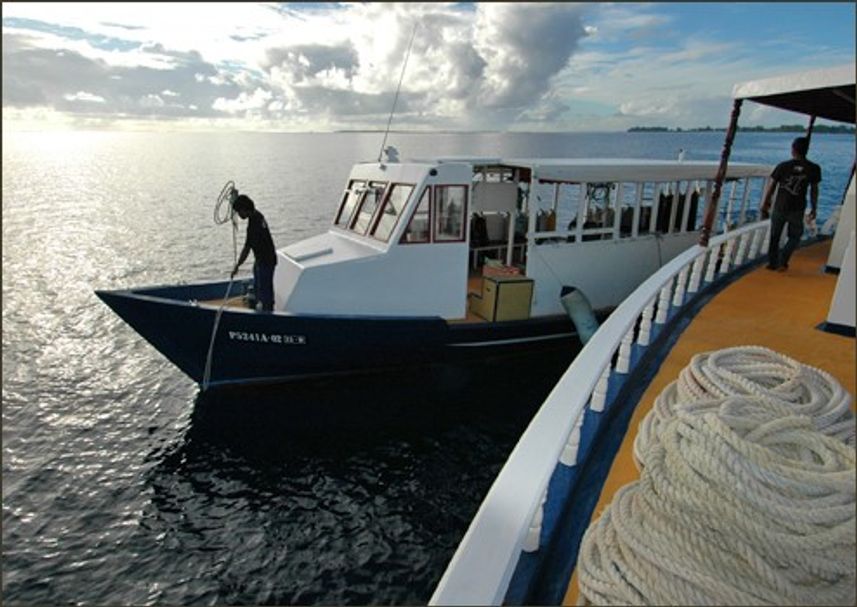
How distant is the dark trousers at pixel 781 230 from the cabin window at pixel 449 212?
536cm

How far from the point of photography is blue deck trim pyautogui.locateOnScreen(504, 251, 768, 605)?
2.64 meters

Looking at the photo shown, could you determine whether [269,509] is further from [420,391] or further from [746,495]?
[746,495]

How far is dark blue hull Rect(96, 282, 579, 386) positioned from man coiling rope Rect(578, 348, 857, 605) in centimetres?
790

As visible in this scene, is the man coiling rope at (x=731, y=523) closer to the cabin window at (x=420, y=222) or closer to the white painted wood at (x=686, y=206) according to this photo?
the cabin window at (x=420, y=222)

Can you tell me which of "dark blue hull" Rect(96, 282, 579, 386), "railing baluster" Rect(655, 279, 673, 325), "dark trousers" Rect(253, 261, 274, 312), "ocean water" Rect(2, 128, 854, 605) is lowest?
"ocean water" Rect(2, 128, 854, 605)

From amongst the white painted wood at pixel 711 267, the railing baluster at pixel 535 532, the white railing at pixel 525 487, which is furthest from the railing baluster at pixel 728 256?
the railing baluster at pixel 535 532

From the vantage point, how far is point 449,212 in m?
10.5

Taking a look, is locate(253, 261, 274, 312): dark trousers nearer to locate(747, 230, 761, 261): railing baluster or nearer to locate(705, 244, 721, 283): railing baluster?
locate(705, 244, 721, 283): railing baluster

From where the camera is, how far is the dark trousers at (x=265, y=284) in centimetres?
974

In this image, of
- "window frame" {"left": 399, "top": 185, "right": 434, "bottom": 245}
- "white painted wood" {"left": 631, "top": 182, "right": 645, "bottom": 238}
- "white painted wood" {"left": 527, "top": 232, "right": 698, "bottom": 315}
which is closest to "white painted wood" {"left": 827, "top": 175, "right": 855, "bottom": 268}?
"white painted wood" {"left": 631, "top": 182, "right": 645, "bottom": 238}

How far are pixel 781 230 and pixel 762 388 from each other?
6.96m

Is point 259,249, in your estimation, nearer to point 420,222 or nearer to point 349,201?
point 420,222

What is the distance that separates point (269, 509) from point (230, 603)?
1578 mm

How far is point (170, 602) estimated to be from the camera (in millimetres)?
6594
